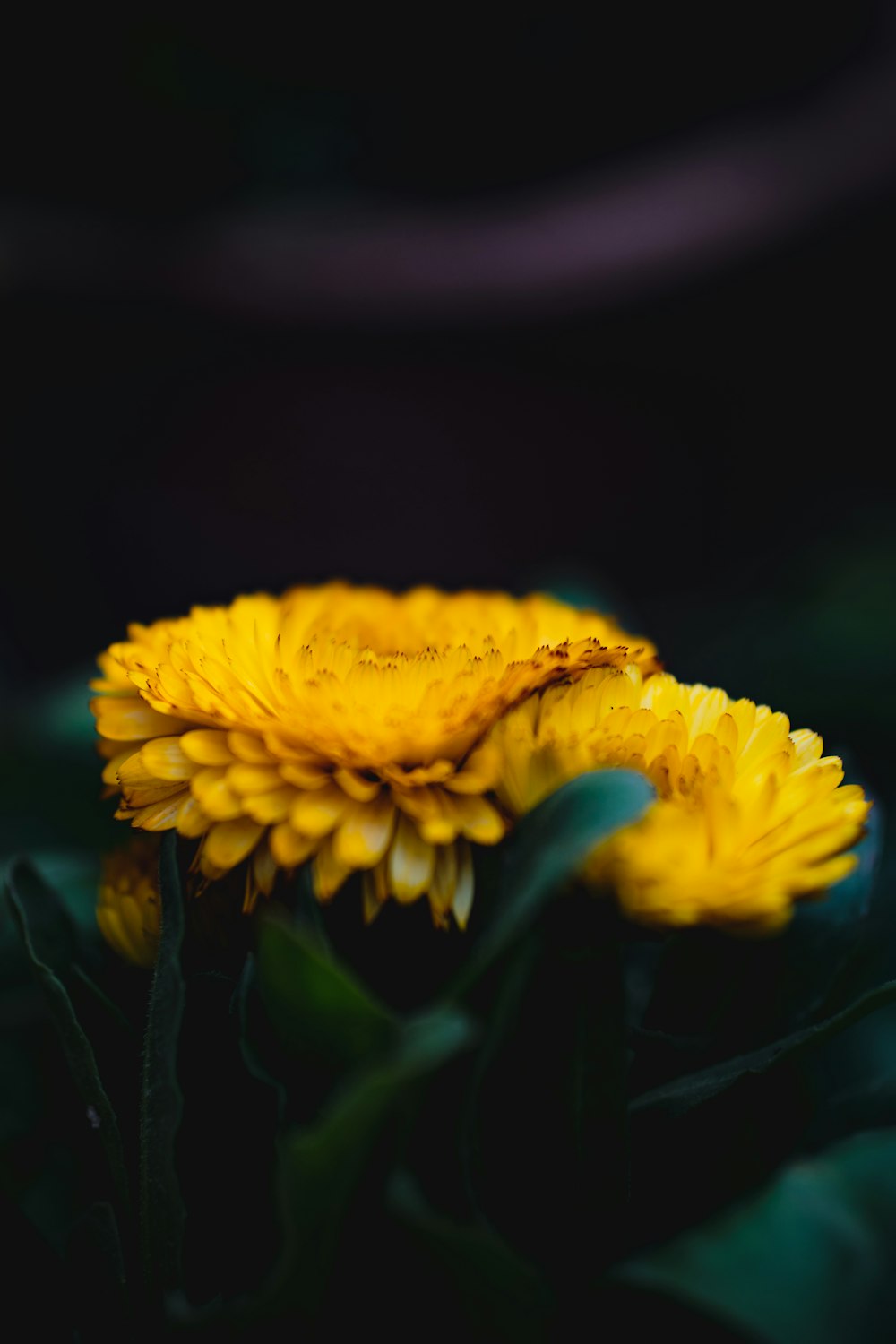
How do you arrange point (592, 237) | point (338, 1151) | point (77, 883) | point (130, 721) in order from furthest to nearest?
point (592, 237) < point (77, 883) < point (130, 721) < point (338, 1151)

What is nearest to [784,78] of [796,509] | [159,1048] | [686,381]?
[686,381]

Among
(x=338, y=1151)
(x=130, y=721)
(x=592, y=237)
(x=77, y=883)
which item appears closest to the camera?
(x=338, y=1151)

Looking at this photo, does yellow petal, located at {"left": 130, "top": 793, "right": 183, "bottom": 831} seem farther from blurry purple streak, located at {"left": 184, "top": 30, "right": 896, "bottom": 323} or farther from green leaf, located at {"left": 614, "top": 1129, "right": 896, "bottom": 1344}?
blurry purple streak, located at {"left": 184, "top": 30, "right": 896, "bottom": 323}

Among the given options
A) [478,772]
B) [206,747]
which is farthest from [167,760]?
[478,772]

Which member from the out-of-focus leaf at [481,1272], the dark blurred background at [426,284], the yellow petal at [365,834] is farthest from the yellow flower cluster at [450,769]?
the dark blurred background at [426,284]

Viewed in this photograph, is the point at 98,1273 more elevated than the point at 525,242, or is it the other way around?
the point at 525,242

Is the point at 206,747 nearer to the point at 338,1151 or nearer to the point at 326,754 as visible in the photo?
the point at 326,754
